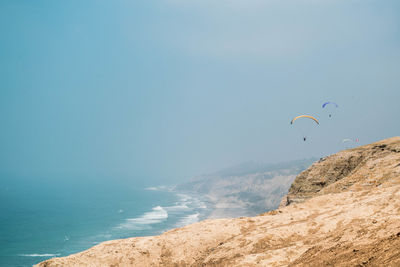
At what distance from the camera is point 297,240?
1820cm

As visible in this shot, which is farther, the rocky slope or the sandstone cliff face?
the sandstone cliff face

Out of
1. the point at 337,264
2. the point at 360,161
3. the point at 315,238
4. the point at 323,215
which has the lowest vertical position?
the point at 337,264

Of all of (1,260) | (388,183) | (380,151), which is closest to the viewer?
(388,183)

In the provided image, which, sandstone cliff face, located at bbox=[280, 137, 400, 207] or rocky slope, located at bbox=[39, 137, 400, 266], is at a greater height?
sandstone cliff face, located at bbox=[280, 137, 400, 207]

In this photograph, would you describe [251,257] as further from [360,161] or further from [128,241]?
[360,161]

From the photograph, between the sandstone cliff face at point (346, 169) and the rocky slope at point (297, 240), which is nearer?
the rocky slope at point (297, 240)

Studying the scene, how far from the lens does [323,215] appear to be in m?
20.7

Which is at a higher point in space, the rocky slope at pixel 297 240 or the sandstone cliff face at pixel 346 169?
the sandstone cliff face at pixel 346 169

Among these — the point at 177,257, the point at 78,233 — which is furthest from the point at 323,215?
the point at 78,233

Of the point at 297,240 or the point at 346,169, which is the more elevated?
the point at 346,169

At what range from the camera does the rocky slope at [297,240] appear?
476 inches

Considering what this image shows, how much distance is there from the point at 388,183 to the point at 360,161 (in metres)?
12.6

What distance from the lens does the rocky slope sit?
39.6 feet

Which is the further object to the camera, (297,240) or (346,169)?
(346,169)
